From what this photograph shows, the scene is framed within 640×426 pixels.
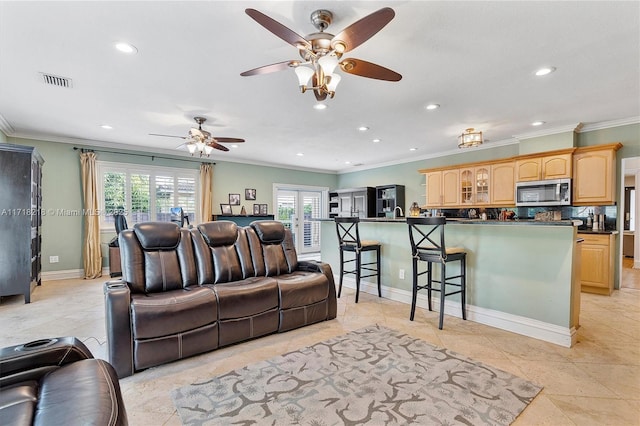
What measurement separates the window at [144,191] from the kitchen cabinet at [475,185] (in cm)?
576

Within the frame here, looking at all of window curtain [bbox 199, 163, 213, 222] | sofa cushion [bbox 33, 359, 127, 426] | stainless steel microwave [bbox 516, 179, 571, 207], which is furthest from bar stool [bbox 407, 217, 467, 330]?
window curtain [bbox 199, 163, 213, 222]

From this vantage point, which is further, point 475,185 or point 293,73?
point 475,185

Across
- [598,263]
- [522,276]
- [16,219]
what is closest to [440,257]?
[522,276]

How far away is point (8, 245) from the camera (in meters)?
3.96

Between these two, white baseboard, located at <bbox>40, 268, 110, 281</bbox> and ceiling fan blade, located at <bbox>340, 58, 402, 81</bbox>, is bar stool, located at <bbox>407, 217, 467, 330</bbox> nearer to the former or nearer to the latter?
ceiling fan blade, located at <bbox>340, 58, 402, 81</bbox>

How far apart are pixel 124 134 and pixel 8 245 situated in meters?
2.26

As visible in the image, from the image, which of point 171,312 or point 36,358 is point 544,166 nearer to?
point 171,312

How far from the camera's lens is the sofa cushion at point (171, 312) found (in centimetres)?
226

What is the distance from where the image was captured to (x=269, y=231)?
3592mm

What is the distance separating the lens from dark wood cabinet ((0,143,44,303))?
3.91 meters

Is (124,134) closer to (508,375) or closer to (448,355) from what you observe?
(448,355)

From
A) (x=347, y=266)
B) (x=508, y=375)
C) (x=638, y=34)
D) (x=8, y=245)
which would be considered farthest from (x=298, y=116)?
(x=8, y=245)

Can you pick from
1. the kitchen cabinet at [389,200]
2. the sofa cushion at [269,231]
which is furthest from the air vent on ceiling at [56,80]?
the kitchen cabinet at [389,200]

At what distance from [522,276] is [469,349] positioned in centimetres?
97
